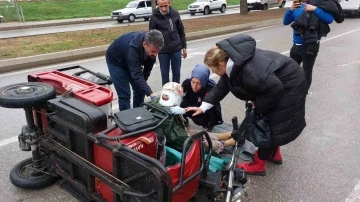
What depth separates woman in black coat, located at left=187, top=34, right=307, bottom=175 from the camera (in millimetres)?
2527

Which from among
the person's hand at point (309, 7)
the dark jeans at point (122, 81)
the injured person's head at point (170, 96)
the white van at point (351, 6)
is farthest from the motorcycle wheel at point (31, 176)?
the white van at point (351, 6)

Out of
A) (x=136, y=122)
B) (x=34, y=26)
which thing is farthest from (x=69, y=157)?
(x=34, y=26)

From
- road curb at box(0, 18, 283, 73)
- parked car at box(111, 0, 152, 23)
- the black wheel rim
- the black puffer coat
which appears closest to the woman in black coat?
the black puffer coat

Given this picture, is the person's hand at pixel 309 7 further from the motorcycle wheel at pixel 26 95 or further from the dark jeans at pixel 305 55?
the motorcycle wheel at pixel 26 95

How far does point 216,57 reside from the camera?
2.57 meters

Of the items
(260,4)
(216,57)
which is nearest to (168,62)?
(216,57)

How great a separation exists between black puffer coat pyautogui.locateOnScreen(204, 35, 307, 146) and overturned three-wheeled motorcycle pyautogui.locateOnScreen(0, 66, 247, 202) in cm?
54

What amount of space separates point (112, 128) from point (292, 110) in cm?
155

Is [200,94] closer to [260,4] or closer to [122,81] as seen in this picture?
[122,81]

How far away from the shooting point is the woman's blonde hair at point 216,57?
2.55m

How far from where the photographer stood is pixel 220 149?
330cm

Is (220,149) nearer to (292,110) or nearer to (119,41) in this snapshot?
(292,110)

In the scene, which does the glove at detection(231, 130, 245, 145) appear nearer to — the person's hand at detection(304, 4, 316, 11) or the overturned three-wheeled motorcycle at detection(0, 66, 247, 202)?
the overturned three-wheeled motorcycle at detection(0, 66, 247, 202)

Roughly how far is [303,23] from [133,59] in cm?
249
